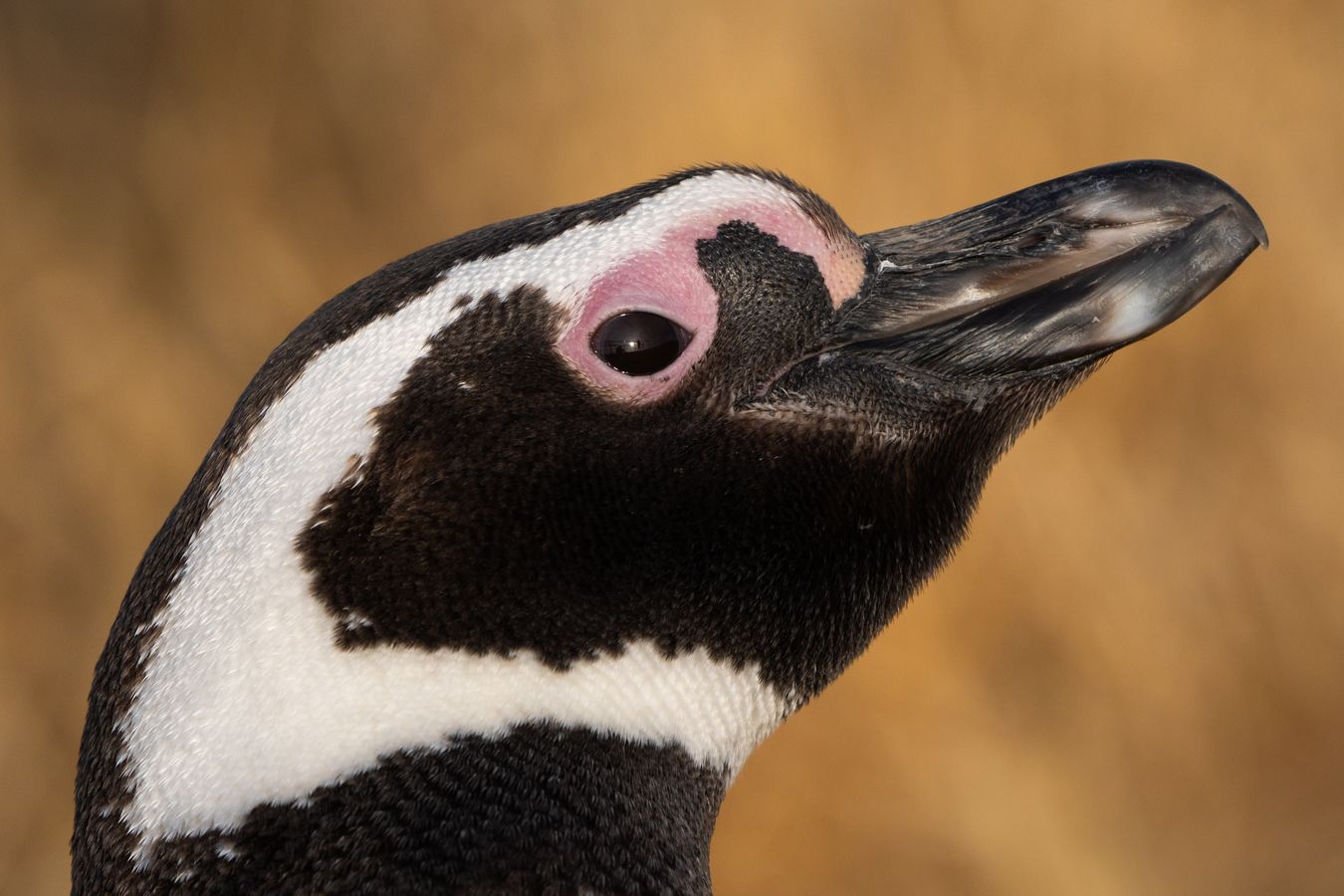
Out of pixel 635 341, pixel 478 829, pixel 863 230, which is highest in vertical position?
pixel 863 230

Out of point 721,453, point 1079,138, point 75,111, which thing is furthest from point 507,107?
point 721,453

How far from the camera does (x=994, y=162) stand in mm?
1880

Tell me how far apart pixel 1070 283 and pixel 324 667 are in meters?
0.39

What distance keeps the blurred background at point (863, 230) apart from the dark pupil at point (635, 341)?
1.18 metres

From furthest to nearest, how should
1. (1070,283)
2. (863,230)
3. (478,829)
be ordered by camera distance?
(863,230)
(1070,283)
(478,829)

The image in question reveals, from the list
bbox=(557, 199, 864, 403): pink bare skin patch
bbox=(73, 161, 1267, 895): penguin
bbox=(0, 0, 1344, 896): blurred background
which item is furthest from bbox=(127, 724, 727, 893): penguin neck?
bbox=(0, 0, 1344, 896): blurred background

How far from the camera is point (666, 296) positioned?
67cm

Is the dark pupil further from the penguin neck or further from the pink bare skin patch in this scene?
the penguin neck

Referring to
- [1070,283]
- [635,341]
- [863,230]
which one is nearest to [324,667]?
[635,341]

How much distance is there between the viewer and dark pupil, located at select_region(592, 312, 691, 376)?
0.67m

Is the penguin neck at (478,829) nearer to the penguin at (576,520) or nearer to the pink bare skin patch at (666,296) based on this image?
the penguin at (576,520)

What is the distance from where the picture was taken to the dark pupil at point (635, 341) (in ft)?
2.19

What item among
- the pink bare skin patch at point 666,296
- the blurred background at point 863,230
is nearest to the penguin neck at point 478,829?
the pink bare skin patch at point 666,296

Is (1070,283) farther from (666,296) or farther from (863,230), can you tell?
(863,230)
